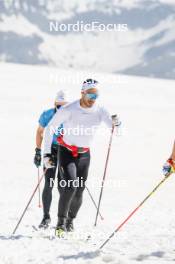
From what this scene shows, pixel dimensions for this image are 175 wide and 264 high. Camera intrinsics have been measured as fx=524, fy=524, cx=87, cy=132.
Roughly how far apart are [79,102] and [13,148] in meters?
11.2

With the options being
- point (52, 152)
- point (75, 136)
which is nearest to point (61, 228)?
point (52, 152)

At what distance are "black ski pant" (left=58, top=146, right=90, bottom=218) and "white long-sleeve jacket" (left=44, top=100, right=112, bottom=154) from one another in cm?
18

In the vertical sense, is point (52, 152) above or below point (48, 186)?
above

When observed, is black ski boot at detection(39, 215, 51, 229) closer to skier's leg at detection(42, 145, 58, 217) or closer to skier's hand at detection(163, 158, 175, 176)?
skier's leg at detection(42, 145, 58, 217)

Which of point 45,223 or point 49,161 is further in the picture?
point 45,223

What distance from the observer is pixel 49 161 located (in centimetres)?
741

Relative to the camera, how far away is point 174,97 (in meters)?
42.2

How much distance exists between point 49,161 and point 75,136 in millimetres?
674

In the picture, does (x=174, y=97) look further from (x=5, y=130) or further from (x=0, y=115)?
(x=5, y=130)

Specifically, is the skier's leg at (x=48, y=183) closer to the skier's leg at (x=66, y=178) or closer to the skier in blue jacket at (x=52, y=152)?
the skier in blue jacket at (x=52, y=152)

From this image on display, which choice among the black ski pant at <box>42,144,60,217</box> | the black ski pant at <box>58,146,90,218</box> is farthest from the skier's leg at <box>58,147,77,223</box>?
the black ski pant at <box>42,144,60,217</box>

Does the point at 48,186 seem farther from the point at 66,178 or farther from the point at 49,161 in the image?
the point at 66,178

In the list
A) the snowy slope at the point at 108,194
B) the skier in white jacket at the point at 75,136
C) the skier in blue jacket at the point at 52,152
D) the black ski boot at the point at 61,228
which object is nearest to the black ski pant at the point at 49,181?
the skier in blue jacket at the point at 52,152

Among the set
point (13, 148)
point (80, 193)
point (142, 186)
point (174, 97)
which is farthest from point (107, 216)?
point (174, 97)
